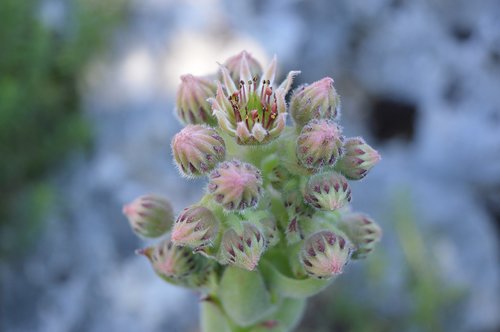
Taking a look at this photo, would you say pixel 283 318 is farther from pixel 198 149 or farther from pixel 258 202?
pixel 198 149

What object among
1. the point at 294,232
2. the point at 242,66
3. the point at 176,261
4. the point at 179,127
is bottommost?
the point at 179,127

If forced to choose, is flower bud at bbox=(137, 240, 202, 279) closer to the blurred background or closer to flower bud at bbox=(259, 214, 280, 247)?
flower bud at bbox=(259, 214, 280, 247)

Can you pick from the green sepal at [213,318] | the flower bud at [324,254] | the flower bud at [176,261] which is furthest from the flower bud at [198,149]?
the green sepal at [213,318]

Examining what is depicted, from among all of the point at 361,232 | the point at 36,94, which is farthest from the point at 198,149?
the point at 36,94

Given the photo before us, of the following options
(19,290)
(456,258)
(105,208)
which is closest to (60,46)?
(105,208)

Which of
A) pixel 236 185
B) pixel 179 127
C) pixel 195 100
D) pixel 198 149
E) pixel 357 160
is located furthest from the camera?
pixel 179 127

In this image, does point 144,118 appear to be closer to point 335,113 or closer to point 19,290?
point 19,290
